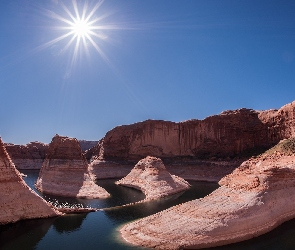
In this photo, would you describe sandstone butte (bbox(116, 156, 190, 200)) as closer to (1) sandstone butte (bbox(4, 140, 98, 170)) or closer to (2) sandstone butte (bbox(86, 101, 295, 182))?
(2) sandstone butte (bbox(86, 101, 295, 182))

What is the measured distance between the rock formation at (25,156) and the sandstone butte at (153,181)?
183 ft

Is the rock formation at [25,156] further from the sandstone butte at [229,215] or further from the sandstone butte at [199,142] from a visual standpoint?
the sandstone butte at [229,215]

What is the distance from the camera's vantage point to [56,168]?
45.4 metres

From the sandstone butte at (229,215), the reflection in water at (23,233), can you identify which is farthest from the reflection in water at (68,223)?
A: the sandstone butte at (229,215)

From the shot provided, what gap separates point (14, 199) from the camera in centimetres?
2523

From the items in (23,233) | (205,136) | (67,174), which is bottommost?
(23,233)

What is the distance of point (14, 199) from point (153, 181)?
28.1m

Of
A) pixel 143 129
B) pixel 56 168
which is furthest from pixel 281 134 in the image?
pixel 56 168

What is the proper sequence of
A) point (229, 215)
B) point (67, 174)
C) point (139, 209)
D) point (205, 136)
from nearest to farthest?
point (229, 215)
point (139, 209)
point (67, 174)
point (205, 136)

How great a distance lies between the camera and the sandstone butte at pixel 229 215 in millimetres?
20391

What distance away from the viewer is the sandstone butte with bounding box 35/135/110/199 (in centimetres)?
4159

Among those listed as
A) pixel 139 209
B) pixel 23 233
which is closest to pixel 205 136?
pixel 139 209

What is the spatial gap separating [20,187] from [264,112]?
71.9 metres

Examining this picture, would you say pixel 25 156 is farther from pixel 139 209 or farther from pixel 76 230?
pixel 76 230
